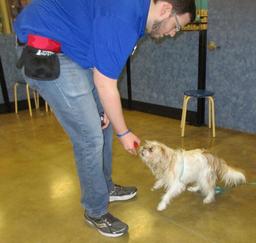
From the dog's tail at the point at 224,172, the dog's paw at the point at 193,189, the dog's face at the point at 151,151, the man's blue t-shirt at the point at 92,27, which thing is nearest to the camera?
the man's blue t-shirt at the point at 92,27

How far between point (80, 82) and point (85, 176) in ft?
1.69

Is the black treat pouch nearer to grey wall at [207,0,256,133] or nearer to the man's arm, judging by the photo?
the man's arm

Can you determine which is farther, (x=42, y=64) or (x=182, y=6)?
(x=42, y=64)

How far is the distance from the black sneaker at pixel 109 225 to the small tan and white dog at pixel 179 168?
0.33 meters

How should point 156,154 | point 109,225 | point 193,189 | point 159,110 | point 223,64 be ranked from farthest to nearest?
point 159,110 < point 223,64 < point 193,189 < point 156,154 < point 109,225

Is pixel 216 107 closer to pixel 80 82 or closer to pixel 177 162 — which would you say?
pixel 177 162

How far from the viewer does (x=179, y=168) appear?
6.81 ft

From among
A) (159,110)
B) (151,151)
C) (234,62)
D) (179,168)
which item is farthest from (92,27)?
(159,110)

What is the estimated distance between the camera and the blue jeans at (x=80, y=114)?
1562 millimetres

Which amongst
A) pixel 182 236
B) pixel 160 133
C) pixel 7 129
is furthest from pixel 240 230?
pixel 7 129

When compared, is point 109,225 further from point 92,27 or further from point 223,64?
point 223,64

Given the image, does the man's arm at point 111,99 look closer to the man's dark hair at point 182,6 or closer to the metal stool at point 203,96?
the man's dark hair at point 182,6

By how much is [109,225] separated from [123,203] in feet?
1.19

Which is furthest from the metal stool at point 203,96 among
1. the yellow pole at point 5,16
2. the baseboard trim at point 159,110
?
the yellow pole at point 5,16
